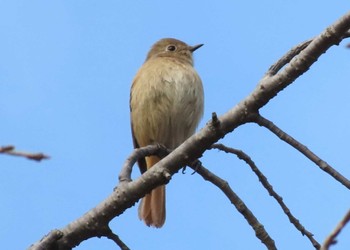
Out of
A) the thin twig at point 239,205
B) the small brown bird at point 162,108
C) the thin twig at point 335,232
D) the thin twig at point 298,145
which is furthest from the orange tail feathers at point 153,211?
the thin twig at point 335,232

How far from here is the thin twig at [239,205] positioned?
3055mm

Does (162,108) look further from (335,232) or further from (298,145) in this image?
(335,232)

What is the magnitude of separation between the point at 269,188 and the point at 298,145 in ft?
1.34

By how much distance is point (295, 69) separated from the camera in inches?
104

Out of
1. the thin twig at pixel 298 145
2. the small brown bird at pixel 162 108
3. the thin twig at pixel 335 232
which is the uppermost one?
the small brown bird at pixel 162 108

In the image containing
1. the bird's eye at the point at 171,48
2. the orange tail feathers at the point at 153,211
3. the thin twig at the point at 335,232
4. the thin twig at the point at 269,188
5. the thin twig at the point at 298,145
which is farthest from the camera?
the bird's eye at the point at 171,48

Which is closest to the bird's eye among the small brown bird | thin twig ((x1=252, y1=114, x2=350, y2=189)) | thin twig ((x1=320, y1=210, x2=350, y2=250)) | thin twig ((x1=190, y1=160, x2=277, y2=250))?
the small brown bird

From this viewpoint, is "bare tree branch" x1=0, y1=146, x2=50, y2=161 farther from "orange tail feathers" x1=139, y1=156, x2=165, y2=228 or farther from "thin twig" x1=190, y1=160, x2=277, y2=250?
"orange tail feathers" x1=139, y1=156, x2=165, y2=228

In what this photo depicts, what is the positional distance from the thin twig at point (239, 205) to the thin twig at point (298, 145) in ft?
1.59

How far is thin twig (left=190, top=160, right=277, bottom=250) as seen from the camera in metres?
3.05

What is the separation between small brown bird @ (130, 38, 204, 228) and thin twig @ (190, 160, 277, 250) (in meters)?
2.13

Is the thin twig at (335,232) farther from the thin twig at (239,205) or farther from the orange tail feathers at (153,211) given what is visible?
the orange tail feathers at (153,211)

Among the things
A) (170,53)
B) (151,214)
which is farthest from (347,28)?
(170,53)

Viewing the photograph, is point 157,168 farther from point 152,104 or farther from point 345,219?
point 152,104
